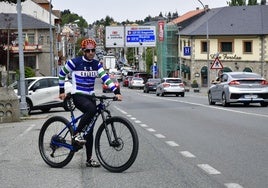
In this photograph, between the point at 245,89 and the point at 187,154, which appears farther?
the point at 245,89

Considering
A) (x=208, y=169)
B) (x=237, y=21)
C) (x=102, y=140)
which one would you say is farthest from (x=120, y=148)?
(x=237, y=21)

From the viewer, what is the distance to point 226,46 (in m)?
73.6

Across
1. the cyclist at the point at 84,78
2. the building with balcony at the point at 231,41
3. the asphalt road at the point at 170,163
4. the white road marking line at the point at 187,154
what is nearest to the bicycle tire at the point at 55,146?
the asphalt road at the point at 170,163

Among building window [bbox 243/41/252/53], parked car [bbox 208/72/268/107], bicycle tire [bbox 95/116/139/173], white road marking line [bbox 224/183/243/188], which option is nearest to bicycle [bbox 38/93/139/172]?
bicycle tire [bbox 95/116/139/173]

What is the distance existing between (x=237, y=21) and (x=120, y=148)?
222 ft

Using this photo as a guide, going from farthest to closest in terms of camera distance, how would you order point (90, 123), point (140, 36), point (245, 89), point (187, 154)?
1. point (140, 36)
2. point (245, 89)
3. point (187, 154)
4. point (90, 123)

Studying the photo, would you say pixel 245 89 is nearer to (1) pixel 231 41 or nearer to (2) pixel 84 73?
(2) pixel 84 73

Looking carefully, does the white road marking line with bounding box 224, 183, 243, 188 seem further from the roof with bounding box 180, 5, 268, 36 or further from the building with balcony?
the roof with bounding box 180, 5, 268, 36

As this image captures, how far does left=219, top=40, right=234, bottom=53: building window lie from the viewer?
73.0 m

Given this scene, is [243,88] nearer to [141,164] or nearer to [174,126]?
[174,126]

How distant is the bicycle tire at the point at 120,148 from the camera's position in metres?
8.22

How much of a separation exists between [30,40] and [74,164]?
74495 millimetres

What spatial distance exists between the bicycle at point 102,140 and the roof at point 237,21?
62.0 metres

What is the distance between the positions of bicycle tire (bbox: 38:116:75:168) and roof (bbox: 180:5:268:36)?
61.9 metres
